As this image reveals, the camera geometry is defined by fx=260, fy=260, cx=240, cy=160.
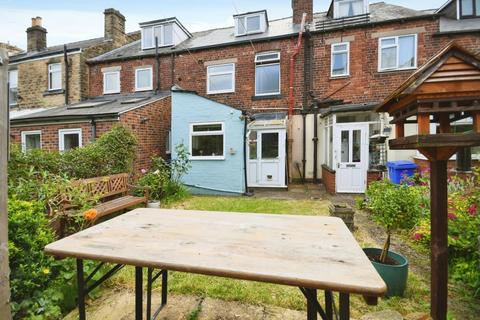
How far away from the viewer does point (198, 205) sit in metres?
7.65

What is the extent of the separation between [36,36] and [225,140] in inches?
577

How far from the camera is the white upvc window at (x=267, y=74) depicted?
11.6 m

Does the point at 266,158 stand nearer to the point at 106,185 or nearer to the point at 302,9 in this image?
the point at 106,185

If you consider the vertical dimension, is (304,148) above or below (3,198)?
above

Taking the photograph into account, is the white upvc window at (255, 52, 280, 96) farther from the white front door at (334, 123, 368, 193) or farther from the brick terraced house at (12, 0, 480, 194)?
the white front door at (334, 123, 368, 193)

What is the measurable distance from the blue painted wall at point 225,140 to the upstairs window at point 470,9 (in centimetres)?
981

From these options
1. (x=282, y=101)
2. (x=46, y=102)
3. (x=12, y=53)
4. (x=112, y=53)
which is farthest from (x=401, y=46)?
(x=12, y=53)

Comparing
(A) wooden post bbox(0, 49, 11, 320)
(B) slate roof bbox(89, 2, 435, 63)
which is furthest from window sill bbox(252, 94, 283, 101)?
(A) wooden post bbox(0, 49, 11, 320)

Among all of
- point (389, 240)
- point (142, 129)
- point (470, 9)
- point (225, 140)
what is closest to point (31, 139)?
point (142, 129)

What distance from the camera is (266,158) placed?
10.4 metres

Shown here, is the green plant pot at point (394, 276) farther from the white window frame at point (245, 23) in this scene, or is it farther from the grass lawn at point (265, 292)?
the white window frame at point (245, 23)

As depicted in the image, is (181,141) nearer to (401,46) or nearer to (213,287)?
(213,287)

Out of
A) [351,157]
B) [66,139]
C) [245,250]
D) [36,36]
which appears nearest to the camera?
[245,250]

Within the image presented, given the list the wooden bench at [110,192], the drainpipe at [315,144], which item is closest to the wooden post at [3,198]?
the wooden bench at [110,192]
